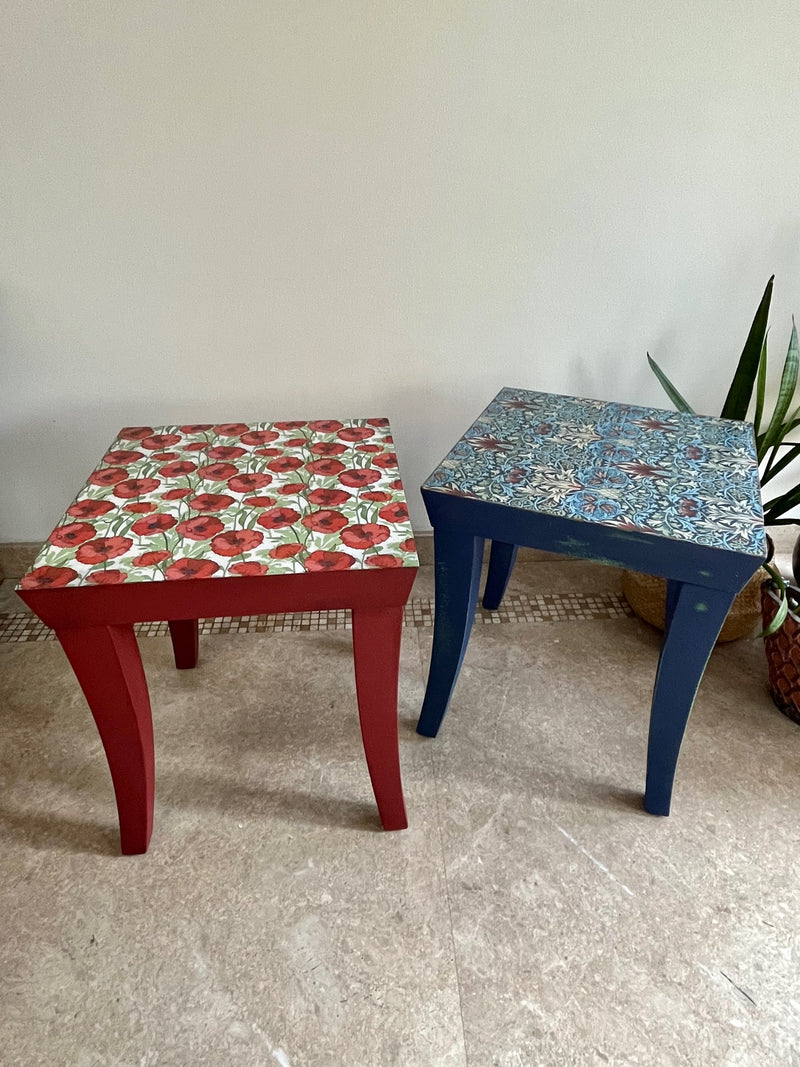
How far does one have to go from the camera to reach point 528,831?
3.92 ft

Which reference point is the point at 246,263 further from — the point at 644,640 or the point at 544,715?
the point at 644,640

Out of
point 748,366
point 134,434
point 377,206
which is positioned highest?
point 377,206

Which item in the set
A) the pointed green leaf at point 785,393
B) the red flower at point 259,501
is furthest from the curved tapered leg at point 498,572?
the red flower at point 259,501

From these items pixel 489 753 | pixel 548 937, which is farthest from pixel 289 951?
pixel 489 753

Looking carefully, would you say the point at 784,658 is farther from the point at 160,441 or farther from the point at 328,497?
the point at 160,441

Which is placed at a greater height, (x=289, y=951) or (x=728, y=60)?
(x=728, y=60)

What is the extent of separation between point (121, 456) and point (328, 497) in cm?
43

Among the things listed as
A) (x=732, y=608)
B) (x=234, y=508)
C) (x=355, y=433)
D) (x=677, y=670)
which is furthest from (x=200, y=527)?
(x=732, y=608)

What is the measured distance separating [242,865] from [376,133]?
1400 mm

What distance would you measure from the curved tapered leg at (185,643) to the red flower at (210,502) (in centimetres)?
49

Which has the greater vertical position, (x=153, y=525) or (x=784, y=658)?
(x=153, y=525)

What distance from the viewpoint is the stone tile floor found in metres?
0.94

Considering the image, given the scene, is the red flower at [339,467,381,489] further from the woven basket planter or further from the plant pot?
the woven basket planter

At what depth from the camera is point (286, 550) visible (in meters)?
0.96
